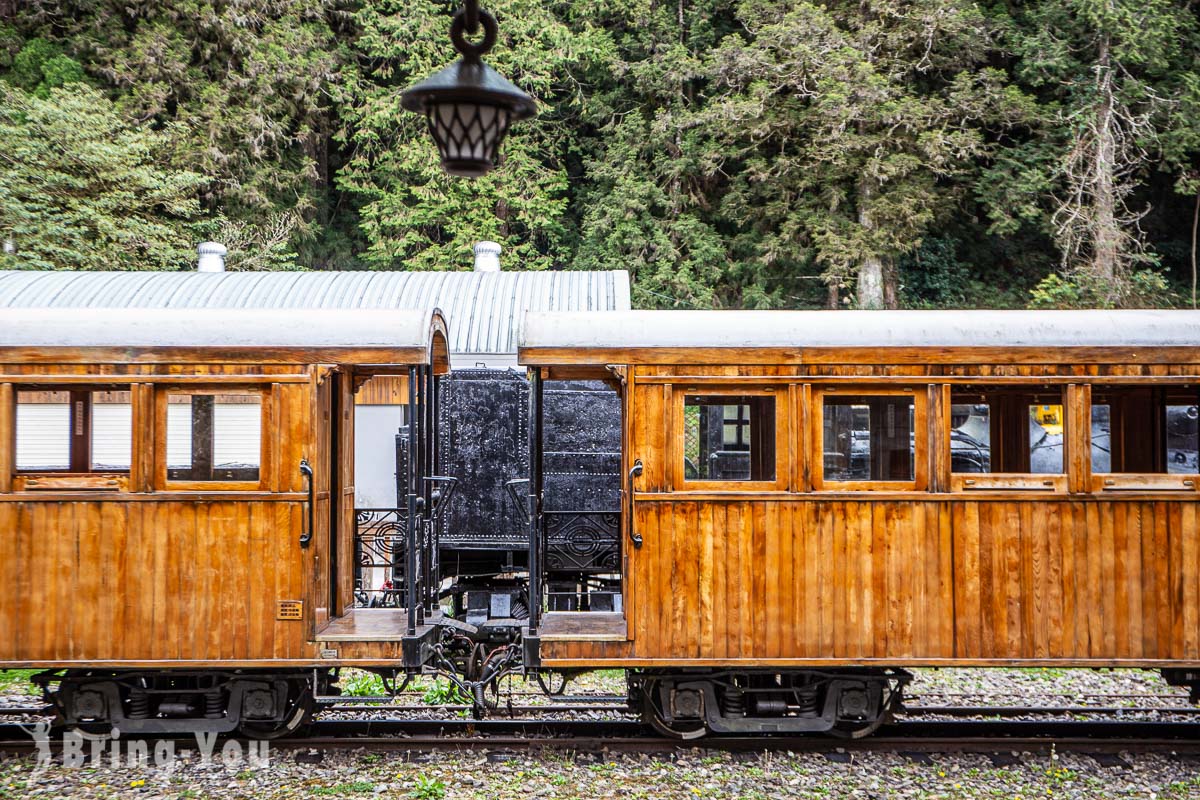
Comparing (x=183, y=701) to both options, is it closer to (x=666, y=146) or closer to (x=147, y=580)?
(x=147, y=580)

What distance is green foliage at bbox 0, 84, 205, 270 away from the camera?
19.7m

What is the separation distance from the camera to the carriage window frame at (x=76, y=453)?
21.6ft

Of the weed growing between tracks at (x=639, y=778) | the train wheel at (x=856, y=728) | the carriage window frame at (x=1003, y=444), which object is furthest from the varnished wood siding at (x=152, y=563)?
the carriage window frame at (x=1003, y=444)

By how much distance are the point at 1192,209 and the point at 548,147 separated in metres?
18.6

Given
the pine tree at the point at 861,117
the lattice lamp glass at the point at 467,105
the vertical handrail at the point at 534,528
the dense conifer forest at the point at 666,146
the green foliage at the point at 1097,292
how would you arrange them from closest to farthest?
the lattice lamp glass at the point at 467,105 → the vertical handrail at the point at 534,528 → the green foliage at the point at 1097,292 → the dense conifer forest at the point at 666,146 → the pine tree at the point at 861,117

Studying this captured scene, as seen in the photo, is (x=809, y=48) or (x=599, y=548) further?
(x=809, y=48)

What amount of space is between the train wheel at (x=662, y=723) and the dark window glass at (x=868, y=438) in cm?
217

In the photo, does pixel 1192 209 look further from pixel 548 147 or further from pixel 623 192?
pixel 548 147

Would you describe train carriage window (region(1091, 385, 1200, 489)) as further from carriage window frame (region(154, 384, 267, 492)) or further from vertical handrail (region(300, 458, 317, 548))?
carriage window frame (region(154, 384, 267, 492))

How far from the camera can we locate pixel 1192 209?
2517 centimetres

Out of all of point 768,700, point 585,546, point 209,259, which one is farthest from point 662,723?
point 209,259

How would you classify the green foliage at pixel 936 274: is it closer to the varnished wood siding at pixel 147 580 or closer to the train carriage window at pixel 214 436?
the train carriage window at pixel 214 436

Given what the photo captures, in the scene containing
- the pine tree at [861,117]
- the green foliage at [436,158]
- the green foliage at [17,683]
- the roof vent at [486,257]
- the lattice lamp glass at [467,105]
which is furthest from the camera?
the green foliage at [436,158]

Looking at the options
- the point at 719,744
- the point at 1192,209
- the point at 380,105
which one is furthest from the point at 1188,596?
the point at 380,105
